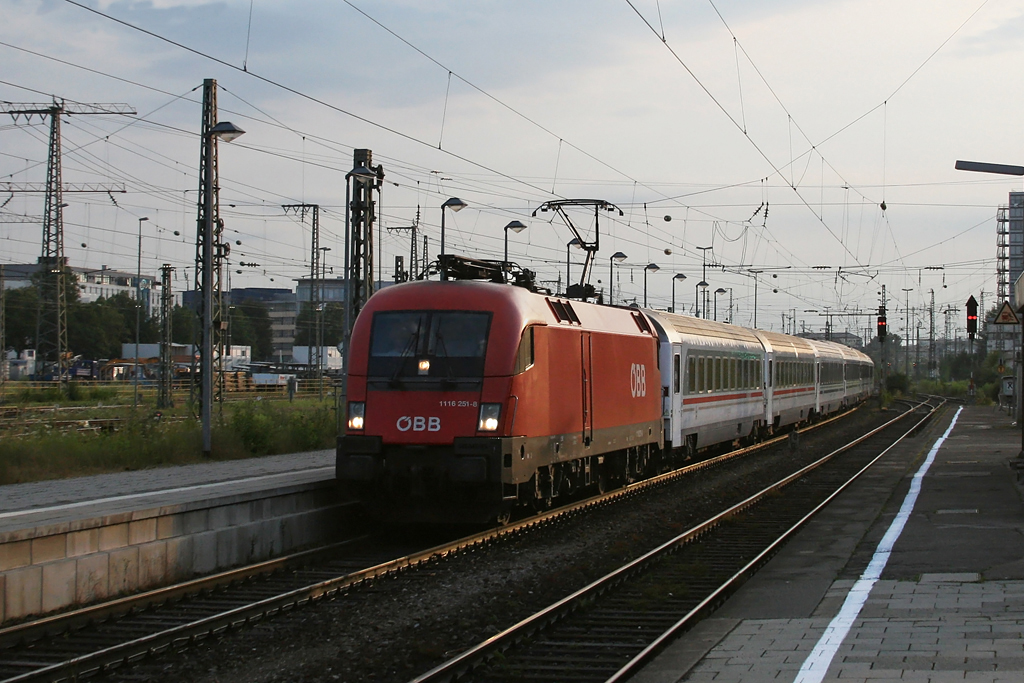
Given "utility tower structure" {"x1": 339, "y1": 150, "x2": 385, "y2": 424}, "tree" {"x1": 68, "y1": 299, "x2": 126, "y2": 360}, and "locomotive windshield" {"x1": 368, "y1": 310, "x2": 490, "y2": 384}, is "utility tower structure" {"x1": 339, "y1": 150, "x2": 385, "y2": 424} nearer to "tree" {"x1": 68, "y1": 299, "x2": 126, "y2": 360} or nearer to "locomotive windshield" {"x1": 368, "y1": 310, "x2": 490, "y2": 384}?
"locomotive windshield" {"x1": 368, "y1": 310, "x2": 490, "y2": 384}

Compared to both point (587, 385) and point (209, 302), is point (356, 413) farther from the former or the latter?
point (209, 302)

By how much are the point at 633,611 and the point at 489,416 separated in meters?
4.09

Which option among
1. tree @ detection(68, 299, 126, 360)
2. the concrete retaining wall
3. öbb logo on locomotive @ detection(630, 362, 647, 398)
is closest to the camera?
the concrete retaining wall

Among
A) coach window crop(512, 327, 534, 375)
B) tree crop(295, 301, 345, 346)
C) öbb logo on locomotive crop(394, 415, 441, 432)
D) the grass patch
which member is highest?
tree crop(295, 301, 345, 346)

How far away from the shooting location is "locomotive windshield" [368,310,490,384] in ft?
47.1

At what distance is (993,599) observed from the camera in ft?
33.0

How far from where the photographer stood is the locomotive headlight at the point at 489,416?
1405 centimetres

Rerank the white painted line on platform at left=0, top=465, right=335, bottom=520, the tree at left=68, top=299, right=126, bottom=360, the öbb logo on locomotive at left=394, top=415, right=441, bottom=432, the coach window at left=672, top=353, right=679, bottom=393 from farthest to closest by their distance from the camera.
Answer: the tree at left=68, top=299, right=126, bottom=360 < the coach window at left=672, top=353, right=679, bottom=393 < the öbb logo on locomotive at left=394, top=415, right=441, bottom=432 < the white painted line on platform at left=0, top=465, right=335, bottom=520

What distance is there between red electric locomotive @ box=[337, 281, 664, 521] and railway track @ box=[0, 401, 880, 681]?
2.36 feet

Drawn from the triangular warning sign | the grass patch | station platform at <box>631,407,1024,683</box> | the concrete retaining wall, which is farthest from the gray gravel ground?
the triangular warning sign

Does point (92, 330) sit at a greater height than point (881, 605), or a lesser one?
greater

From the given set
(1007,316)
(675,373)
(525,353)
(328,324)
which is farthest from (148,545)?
(328,324)

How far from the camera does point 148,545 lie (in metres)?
11.5

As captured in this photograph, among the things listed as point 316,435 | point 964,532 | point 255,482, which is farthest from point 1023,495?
point 316,435
